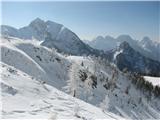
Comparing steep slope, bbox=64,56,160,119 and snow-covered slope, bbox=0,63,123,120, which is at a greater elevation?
snow-covered slope, bbox=0,63,123,120

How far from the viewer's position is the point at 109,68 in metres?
196

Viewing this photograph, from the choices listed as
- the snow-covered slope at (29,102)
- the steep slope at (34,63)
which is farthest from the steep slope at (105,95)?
the snow-covered slope at (29,102)

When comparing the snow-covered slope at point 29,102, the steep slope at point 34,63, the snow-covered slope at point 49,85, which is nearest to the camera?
the snow-covered slope at point 29,102

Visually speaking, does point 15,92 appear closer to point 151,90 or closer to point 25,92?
point 25,92

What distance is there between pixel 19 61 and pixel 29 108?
6293 cm

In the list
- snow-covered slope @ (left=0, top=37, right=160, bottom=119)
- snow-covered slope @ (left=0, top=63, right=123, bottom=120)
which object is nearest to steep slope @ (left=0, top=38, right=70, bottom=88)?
snow-covered slope @ (left=0, top=37, right=160, bottom=119)

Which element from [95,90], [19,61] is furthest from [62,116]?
[95,90]

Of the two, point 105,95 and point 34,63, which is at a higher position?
point 34,63

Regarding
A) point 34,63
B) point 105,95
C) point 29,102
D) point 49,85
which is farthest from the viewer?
point 105,95

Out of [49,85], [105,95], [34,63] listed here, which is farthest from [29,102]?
[105,95]

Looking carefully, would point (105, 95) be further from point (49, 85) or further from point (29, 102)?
point (29, 102)

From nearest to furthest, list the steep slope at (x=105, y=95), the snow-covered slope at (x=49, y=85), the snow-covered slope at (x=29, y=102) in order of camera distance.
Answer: the snow-covered slope at (x=29, y=102), the snow-covered slope at (x=49, y=85), the steep slope at (x=105, y=95)

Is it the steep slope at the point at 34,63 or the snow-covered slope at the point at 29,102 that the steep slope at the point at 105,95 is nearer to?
the steep slope at the point at 34,63

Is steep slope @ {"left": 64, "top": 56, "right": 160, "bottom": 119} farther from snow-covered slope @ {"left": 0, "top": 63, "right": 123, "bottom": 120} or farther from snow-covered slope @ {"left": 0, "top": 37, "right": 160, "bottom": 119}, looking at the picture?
snow-covered slope @ {"left": 0, "top": 63, "right": 123, "bottom": 120}
